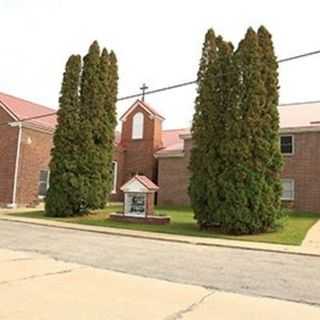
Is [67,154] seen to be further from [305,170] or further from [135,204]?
[305,170]

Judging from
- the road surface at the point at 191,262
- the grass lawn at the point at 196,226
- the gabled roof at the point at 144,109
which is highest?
the gabled roof at the point at 144,109

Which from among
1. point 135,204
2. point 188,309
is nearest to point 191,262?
point 188,309

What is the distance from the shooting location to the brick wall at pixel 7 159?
1089 inches

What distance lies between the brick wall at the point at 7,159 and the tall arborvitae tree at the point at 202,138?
1293 cm

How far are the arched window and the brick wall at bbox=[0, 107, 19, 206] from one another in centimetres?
1029

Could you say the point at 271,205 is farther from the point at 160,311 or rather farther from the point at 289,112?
the point at 289,112

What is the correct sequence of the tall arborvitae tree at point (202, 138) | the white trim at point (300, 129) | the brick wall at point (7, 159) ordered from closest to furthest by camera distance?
1. the tall arborvitae tree at point (202, 138)
2. the white trim at point (300, 129)
3. the brick wall at point (7, 159)

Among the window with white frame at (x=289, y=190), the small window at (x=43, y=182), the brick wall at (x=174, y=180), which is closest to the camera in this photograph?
the window with white frame at (x=289, y=190)

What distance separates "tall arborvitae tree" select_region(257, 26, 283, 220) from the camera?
18641 mm

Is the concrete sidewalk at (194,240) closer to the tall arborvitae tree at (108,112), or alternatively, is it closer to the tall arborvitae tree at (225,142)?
the tall arborvitae tree at (225,142)

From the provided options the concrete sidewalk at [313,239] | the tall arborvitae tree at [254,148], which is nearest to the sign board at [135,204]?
the tall arborvitae tree at [254,148]

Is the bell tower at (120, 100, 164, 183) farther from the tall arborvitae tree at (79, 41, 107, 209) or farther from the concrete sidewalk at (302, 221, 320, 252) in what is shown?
the concrete sidewalk at (302, 221, 320, 252)

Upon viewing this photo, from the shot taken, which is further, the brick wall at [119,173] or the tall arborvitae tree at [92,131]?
the brick wall at [119,173]

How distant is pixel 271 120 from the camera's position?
749 inches
